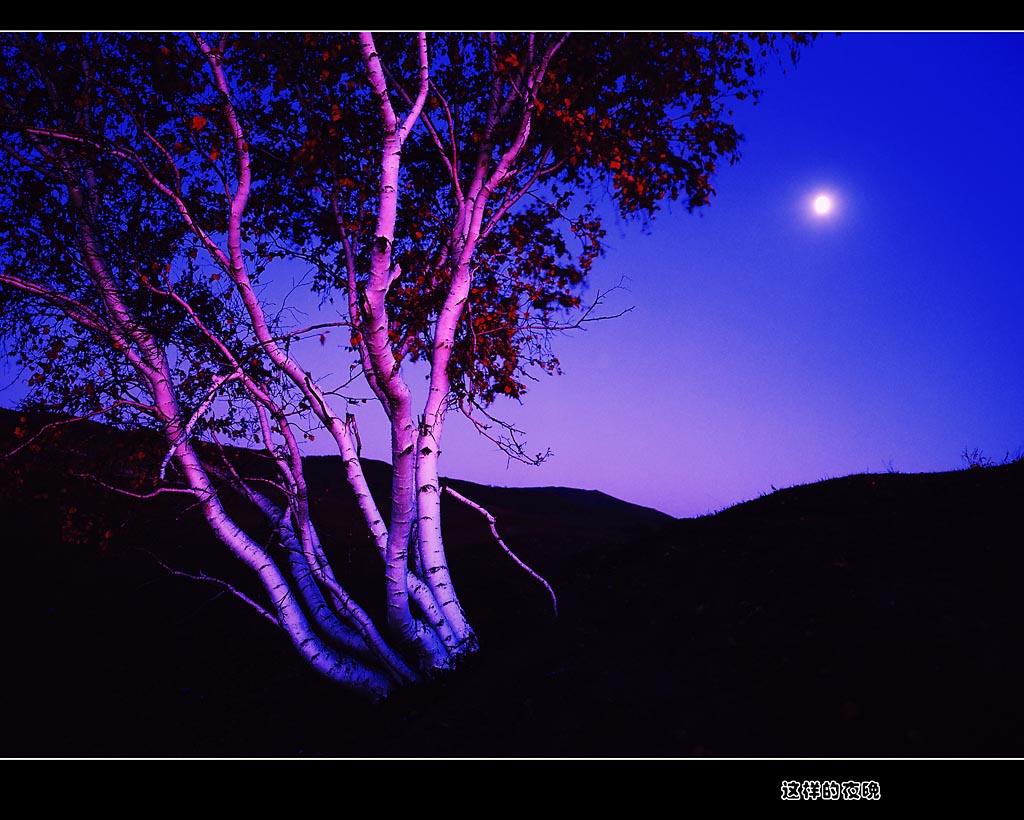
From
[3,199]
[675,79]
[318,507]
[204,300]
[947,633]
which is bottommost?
[947,633]

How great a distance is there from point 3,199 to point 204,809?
7946 millimetres

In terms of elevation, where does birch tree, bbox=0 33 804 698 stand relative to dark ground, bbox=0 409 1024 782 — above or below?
above

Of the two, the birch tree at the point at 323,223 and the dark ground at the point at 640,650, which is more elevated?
the birch tree at the point at 323,223

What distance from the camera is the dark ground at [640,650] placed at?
5.09 metres

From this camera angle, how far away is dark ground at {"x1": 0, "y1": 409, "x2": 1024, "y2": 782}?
16.7 ft

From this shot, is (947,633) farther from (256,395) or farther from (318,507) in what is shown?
(318,507)

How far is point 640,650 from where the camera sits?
6898 millimetres

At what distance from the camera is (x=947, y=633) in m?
5.59

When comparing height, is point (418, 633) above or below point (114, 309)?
below

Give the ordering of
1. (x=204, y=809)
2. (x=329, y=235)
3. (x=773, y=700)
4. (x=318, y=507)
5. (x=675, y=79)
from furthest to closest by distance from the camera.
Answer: (x=318, y=507)
(x=329, y=235)
(x=675, y=79)
(x=773, y=700)
(x=204, y=809)

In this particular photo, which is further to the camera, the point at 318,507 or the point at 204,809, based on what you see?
the point at 318,507

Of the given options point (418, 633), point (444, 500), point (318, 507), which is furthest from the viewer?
point (444, 500)

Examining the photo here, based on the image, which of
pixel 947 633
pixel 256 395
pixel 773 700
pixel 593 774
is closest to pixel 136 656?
pixel 256 395

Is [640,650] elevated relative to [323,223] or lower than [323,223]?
lower
